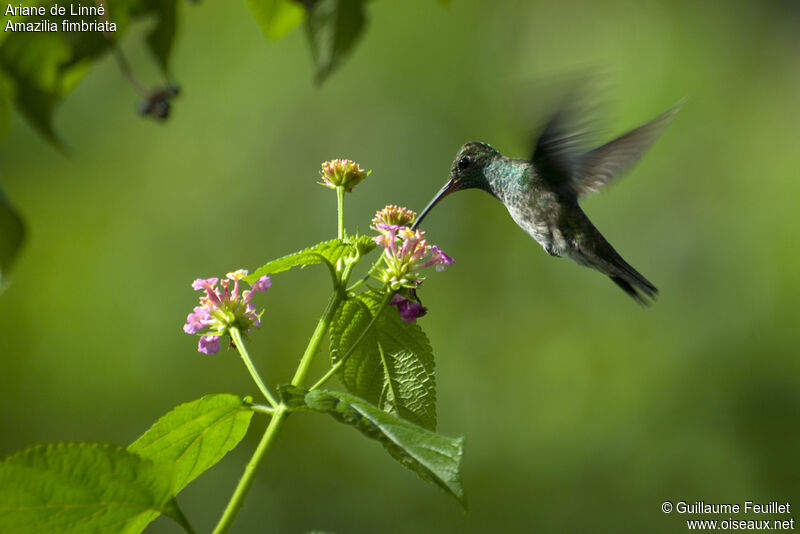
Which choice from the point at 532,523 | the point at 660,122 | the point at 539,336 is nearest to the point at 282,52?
the point at 539,336

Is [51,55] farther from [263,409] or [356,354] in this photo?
[356,354]

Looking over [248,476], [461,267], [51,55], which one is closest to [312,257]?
[248,476]

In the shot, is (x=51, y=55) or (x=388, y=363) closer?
(x=51, y=55)

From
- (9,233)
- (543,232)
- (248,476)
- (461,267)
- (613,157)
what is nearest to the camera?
(9,233)

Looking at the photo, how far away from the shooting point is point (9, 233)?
894 millimetres

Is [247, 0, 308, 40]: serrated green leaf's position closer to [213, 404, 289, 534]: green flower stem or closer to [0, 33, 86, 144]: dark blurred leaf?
[0, 33, 86, 144]: dark blurred leaf

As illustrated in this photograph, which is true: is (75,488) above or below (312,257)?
below

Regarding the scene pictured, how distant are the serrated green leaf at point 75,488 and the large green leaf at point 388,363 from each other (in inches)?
15.7

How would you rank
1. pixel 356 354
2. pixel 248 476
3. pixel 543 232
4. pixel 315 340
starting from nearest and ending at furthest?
pixel 248 476, pixel 315 340, pixel 356 354, pixel 543 232

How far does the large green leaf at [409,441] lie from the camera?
1.00 m

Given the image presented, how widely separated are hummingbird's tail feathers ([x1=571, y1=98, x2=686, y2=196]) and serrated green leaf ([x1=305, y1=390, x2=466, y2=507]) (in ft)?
3.88

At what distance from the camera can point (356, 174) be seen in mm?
1659

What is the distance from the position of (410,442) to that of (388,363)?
1.32ft

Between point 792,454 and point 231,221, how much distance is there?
12.1ft
